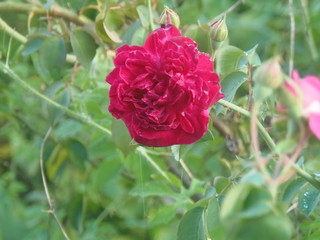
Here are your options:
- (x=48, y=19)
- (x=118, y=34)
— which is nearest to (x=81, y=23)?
(x=48, y=19)

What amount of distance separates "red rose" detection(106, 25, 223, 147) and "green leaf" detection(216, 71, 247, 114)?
9cm

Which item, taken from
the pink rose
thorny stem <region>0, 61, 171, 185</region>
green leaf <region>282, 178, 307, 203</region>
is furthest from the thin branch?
the pink rose

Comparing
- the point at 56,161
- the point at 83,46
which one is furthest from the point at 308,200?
the point at 56,161

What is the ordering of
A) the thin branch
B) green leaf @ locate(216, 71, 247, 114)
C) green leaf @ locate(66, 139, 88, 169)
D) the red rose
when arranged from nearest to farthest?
1. the red rose
2. green leaf @ locate(216, 71, 247, 114)
3. the thin branch
4. green leaf @ locate(66, 139, 88, 169)

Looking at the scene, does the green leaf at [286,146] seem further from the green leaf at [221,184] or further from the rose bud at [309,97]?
the green leaf at [221,184]

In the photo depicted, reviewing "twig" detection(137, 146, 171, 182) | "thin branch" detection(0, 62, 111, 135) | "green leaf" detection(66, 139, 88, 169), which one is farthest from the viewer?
"green leaf" detection(66, 139, 88, 169)

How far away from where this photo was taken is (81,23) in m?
1.36

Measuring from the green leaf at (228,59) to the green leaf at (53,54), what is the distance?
1.03ft

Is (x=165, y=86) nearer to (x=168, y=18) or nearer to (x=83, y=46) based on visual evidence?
(x=168, y=18)

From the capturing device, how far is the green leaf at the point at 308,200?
2.78ft

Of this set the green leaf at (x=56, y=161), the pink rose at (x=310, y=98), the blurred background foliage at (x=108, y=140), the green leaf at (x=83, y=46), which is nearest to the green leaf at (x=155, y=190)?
the blurred background foliage at (x=108, y=140)

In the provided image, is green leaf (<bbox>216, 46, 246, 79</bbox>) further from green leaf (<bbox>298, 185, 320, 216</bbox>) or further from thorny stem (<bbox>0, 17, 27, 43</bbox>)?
thorny stem (<bbox>0, 17, 27, 43</bbox>)

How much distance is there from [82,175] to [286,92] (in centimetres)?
141

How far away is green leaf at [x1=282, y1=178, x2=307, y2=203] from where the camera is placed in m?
0.84
